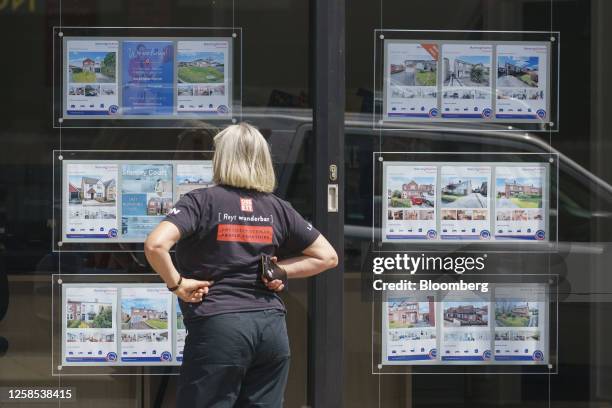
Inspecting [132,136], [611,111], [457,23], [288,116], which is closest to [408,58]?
[457,23]

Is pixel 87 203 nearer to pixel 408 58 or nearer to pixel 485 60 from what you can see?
pixel 408 58

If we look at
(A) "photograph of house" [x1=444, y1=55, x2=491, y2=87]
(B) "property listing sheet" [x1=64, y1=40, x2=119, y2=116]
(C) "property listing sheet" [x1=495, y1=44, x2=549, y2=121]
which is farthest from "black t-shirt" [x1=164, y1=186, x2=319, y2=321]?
(C) "property listing sheet" [x1=495, y1=44, x2=549, y2=121]

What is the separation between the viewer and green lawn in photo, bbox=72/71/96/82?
5.66 metres

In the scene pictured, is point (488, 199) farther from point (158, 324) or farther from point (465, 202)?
point (158, 324)

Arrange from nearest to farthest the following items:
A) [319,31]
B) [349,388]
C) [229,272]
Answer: [229,272], [319,31], [349,388]

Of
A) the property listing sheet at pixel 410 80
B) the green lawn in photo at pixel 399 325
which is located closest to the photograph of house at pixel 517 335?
the green lawn in photo at pixel 399 325

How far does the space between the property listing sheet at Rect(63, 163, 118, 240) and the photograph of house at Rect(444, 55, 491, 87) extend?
1927 millimetres

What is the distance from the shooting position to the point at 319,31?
17.7 ft

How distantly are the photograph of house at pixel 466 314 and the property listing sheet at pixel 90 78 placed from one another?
2138mm

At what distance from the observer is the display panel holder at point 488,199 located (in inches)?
224

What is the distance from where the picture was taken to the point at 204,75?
18.6ft

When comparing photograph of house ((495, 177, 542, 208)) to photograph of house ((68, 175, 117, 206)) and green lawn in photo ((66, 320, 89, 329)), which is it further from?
green lawn in photo ((66, 320, 89, 329))

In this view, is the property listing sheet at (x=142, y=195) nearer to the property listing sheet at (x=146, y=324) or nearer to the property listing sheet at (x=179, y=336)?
the property listing sheet at (x=146, y=324)

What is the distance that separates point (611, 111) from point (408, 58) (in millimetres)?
1193
